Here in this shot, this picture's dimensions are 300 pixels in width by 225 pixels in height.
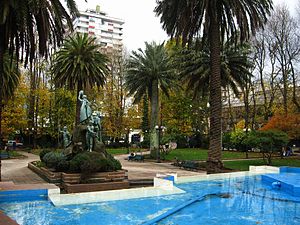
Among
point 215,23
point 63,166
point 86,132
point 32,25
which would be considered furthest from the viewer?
point 215,23

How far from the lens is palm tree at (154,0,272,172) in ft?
60.4

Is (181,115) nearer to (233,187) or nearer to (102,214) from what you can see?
(233,187)

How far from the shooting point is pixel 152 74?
32.0m

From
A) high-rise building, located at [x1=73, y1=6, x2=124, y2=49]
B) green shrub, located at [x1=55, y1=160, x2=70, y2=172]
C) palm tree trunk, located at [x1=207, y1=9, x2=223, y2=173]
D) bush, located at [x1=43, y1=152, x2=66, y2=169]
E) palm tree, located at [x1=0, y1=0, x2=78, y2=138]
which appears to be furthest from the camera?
high-rise building, located at [x1=73, y1=6, x2=124, y2=49]

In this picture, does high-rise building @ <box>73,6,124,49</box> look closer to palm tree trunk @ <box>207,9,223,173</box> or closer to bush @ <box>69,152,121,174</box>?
palm tree trunk @ <box>207,9,223,173</box>

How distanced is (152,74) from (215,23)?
43.7 ft

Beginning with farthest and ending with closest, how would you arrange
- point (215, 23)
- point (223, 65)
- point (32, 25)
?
point (223, 65)
point (215, 23)
point (32, 25)

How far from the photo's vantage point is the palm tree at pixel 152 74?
31.9 metres

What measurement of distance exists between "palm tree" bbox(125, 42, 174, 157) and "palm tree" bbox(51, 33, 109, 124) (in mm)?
3667

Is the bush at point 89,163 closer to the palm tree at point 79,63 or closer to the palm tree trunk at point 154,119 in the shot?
the palm tree at point 79,63

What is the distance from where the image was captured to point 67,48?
29.1 m

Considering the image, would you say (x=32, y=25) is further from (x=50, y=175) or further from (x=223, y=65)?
(x=223, y=65)

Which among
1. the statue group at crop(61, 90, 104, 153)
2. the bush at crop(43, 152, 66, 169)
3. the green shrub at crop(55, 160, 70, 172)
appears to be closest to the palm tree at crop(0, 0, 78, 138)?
the statue group at crop(61, 90, 104, 153)

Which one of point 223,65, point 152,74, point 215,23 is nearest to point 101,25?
point 152,74
